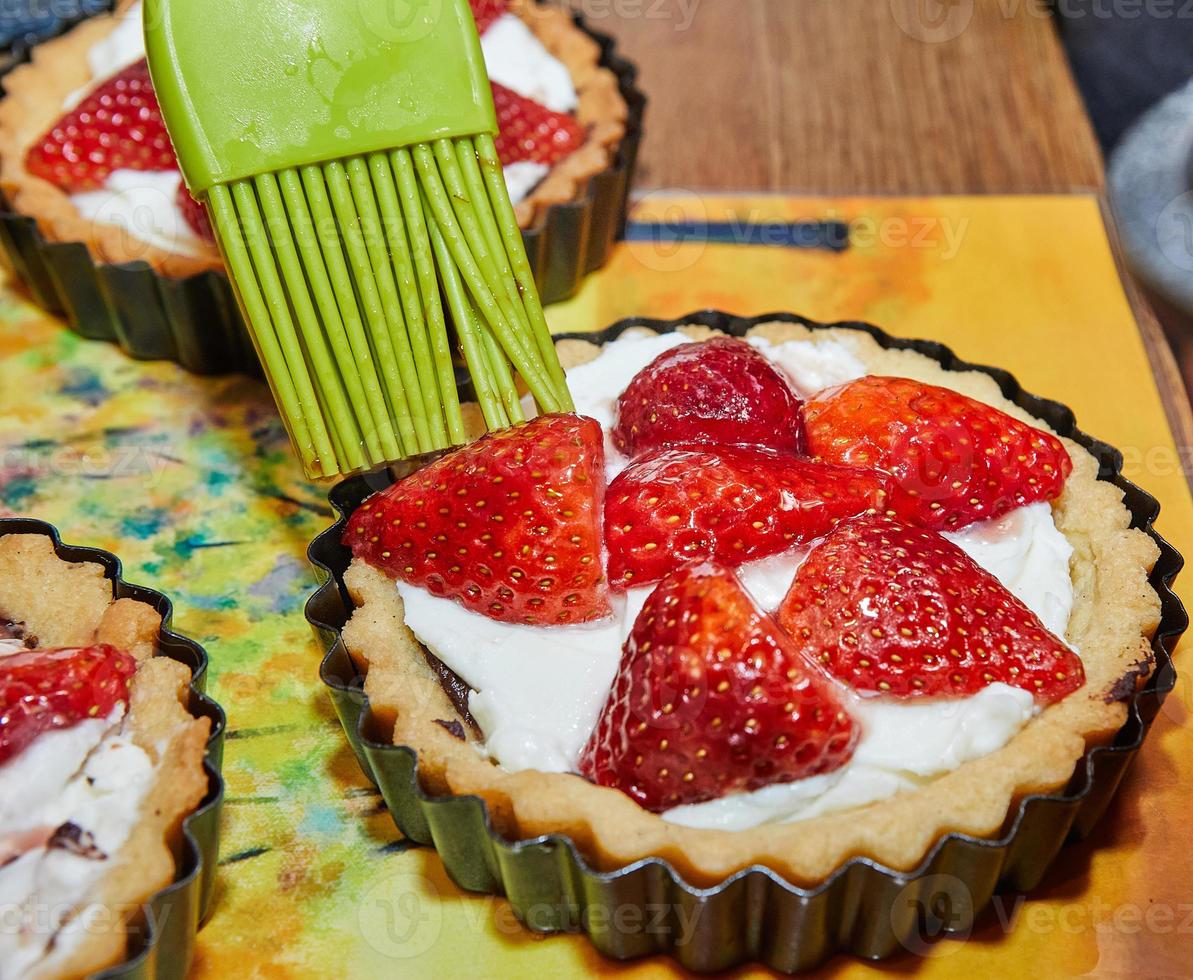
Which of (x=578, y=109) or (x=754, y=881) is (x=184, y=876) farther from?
(x=578, y=109)

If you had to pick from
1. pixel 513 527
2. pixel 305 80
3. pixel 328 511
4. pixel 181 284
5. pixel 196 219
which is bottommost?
pixel 328 511

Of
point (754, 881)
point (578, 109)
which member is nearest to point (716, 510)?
point (754, 881)

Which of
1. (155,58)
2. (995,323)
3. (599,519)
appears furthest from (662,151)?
(599,519)

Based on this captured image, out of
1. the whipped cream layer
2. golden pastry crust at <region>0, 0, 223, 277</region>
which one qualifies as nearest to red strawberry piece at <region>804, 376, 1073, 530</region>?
the whipped cream layer

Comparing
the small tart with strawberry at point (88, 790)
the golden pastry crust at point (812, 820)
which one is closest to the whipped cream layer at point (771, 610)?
the golden pastry crust at point (812, 820)

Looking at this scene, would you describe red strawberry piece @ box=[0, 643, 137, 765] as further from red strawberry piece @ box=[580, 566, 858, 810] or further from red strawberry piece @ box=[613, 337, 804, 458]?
red strawberry piece @ box=[613, 337, 804, 458]

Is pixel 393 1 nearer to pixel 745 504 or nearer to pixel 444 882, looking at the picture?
pixel 745 504
